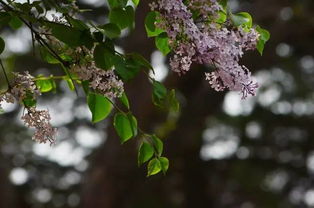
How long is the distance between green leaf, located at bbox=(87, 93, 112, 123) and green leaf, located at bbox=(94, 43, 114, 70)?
0.10m

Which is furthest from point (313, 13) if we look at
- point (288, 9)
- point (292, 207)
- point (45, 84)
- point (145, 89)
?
point (292, 207)

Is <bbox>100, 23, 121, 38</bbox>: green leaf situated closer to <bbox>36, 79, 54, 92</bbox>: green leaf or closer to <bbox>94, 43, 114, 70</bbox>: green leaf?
<bbox>94, 43, 114, 70</bbox>: green leaf

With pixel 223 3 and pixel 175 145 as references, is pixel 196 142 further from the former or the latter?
pixel 223 3

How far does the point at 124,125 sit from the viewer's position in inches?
38.4

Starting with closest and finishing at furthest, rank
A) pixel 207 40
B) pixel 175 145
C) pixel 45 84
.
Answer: pixel 207 40, pixel 45 84, pixel 175 145

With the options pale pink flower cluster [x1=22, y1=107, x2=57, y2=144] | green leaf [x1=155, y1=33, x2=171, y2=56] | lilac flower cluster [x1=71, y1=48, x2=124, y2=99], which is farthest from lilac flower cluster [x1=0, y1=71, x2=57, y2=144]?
green leaf [x1=155, y1=33, x2=171, y2=56]

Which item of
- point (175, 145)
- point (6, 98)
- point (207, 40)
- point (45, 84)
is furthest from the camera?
point (175, 145)

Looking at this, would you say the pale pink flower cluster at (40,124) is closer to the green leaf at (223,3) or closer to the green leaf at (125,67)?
the green leaf at (125,67)

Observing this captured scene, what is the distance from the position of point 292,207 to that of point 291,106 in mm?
2654

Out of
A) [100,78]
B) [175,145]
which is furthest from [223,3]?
[175,145]

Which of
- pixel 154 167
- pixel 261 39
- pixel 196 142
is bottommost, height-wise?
pixel 196 142

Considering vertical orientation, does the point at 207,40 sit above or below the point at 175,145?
above

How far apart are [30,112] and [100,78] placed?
0.50 feet

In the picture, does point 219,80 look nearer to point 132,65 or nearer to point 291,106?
point 132,65
